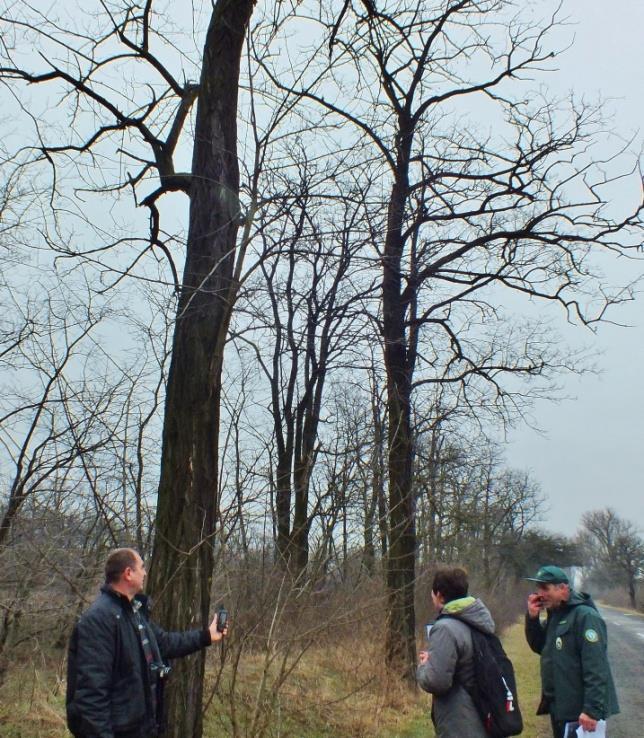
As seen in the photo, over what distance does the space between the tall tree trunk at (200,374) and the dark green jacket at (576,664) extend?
244 cm

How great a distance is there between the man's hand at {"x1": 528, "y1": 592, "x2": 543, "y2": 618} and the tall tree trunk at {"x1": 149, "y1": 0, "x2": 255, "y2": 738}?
92.0 inches

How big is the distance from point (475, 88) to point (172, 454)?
1078cm

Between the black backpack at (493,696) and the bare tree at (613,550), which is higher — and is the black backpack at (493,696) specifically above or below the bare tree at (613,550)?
below

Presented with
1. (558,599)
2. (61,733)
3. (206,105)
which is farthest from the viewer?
(61,733)

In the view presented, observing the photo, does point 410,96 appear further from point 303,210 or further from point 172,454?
point 172,454

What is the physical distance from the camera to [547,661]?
20.5 ft

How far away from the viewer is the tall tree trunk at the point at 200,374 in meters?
5.76

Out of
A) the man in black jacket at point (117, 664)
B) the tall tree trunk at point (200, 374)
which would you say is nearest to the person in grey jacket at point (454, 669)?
the man in black jacket at point (117, 664)

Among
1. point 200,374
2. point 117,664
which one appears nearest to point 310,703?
point 200,374

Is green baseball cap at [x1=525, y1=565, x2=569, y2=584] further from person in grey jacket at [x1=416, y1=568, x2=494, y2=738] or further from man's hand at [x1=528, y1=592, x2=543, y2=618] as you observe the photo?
person in grey jacket at [x1=416, y1=568, x2=494, y2=738]

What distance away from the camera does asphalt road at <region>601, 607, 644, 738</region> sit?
11047 millimetres

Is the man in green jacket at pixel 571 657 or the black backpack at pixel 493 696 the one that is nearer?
the black backpack at pixel 493 696

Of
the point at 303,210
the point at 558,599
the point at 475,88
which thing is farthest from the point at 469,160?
the point at 558,599

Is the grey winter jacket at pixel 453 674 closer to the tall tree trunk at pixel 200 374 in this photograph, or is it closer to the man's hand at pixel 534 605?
the man's hand at pixel 534 605
